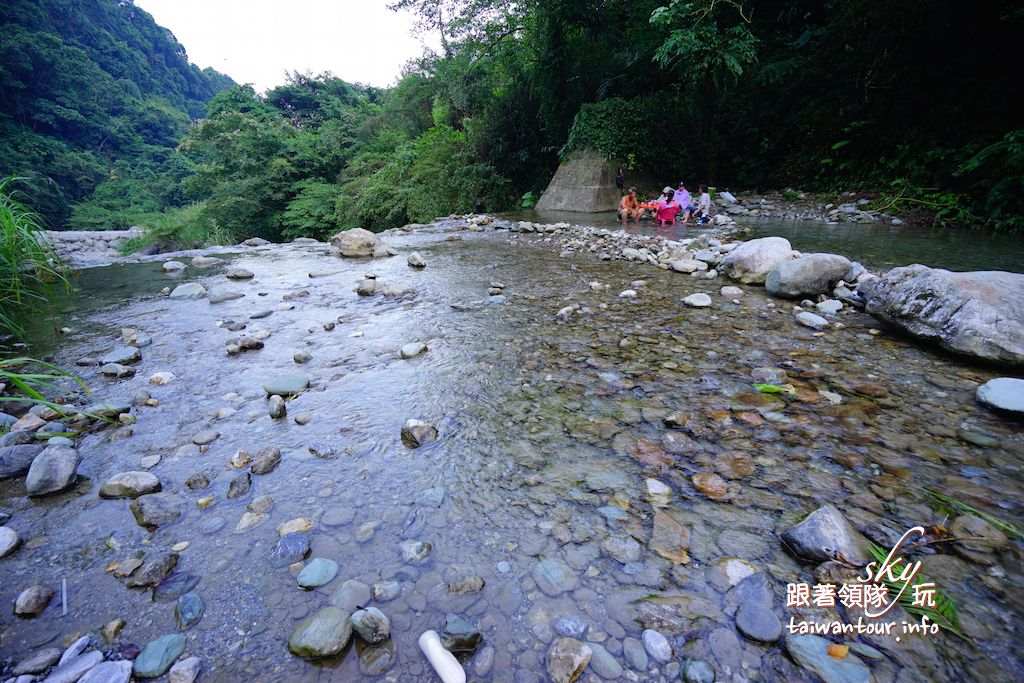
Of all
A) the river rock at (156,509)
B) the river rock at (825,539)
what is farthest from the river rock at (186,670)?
the river rock at (825,539)

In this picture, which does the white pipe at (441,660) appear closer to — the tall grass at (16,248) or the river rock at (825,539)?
the river rock at (825,539)

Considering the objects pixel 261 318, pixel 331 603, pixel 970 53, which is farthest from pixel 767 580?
pixel 970 53

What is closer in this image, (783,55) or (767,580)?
(767,580)

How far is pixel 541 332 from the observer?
3.30 metres

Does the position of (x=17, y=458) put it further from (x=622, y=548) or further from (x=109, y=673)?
(x=622, y=548)

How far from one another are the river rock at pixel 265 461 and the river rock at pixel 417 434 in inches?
21.9

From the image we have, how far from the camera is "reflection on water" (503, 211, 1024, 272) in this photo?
14.7 feet

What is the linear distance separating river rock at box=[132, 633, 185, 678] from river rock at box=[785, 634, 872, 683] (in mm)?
1584

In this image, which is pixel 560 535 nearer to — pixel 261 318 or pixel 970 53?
pixel 261 318

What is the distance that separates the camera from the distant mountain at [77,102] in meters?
32.4

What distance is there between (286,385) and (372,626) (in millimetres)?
1806

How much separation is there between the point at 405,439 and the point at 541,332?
1.60 m

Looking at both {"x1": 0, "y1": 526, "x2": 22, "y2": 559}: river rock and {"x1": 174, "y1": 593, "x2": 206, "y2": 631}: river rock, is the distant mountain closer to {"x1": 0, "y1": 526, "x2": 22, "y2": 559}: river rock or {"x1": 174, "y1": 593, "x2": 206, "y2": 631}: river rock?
{"x1": 0, "y1": 526, "x2": 22, "y2": 559}: river rock

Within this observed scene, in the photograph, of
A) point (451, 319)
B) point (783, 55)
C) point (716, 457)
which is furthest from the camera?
point (783, 55)
